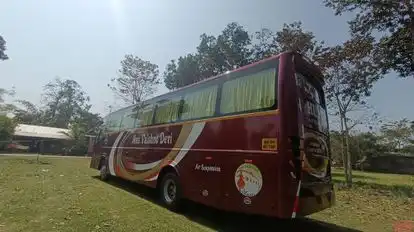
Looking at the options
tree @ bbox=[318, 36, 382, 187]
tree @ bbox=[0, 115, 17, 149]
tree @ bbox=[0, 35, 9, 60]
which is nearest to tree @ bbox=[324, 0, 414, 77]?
tree @ bbox=[318, 36, 382, 187]

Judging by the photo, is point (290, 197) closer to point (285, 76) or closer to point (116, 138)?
point (285, 76)

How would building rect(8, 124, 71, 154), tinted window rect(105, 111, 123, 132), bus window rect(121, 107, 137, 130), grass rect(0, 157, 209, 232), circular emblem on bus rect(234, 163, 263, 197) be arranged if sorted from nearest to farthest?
circular emblem on bus rect(234, 163, 263, 197) → grass rect(0, 157, 209, 232) → bus window rect(121, 107, 137, 130) → tinted window rect(105, 111, 123, 132) → building rect(8, 124, 71, 154)

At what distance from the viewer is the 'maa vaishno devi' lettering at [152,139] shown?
9091 millimetres

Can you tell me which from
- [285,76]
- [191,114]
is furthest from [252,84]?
[191,114]

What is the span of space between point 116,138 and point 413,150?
40786 mm

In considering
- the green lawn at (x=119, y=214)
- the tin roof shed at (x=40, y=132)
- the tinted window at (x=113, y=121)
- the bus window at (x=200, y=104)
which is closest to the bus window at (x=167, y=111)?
the bus window at (x=200, y=104)

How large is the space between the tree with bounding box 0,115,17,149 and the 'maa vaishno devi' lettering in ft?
91.8

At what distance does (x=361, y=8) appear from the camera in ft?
54.4

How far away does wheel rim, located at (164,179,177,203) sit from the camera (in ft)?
27.4

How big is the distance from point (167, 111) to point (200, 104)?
1.83 metres

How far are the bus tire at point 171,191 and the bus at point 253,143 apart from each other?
0.03 m

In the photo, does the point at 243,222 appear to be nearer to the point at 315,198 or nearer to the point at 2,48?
the point at 315,198

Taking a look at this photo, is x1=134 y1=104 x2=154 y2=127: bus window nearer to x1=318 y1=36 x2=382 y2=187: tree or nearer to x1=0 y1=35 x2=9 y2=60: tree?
x1=318 y1=36 x2=382 y2=187: tree

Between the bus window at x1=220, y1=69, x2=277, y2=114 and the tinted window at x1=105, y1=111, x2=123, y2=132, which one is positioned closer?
the bus window at x1=220, y1=69, x2=277, y2=114
